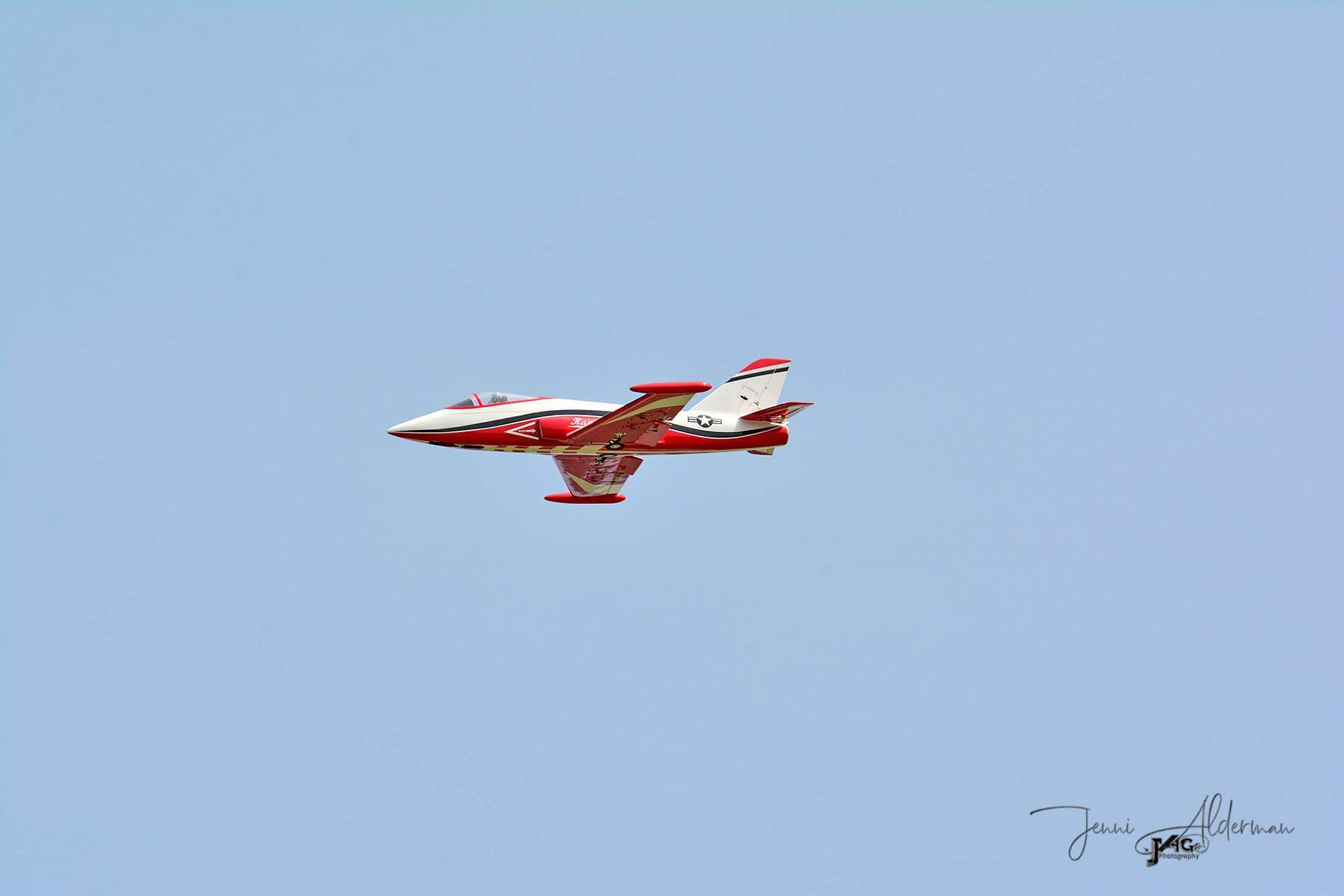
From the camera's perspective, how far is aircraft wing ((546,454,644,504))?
188 feet

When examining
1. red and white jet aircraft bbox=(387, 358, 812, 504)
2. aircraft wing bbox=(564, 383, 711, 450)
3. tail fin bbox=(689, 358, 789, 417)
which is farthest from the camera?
tail fin bbox=(689, 358, 789, 417)

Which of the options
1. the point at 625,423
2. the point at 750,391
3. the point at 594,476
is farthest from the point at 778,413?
the point at 594,476

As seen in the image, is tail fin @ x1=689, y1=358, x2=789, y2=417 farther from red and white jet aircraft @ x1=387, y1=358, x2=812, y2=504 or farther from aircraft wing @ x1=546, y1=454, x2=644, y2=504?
aircraft wing @ x1=546, y1=454, x2=644, y2=504

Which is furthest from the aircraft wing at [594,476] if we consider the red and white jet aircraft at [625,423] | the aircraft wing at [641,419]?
the aircraft wing at [641,419]

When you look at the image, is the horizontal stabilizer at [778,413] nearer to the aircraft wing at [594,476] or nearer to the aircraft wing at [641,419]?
the aircraft wing at [641,419]

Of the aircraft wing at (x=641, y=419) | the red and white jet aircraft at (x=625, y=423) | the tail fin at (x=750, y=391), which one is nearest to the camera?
the aircraft wing at (x=641, y=419)

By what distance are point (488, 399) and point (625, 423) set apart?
4.80 m

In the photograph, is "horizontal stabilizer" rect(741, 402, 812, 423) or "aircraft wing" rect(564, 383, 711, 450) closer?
"aircraft wing" rect(564, 383, 711, 450)

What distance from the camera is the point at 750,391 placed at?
55250 mm

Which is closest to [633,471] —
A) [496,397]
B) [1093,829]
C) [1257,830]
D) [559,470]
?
[559,470]

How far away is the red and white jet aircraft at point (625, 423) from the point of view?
5159 centimetres

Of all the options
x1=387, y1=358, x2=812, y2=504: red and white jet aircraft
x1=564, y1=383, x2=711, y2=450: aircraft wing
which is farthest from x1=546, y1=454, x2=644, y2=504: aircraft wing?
x1=564, y1=383, x2=711, y2=450: aircraft wing

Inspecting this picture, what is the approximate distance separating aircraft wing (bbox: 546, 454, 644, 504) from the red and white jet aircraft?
5.23 feet

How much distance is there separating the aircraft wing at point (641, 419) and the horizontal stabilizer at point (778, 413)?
3.34 metres
